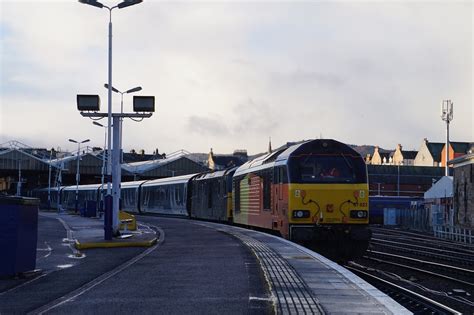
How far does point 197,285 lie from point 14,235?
4286 mm

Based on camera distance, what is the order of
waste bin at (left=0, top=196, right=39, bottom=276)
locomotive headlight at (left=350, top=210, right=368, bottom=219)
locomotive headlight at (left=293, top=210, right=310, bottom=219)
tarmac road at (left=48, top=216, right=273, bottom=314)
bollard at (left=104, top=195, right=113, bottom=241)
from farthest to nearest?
1. bollard at (left=104, top=195, right=113, bottom=241)
2. locomotive headlight at (left=350, top=210, right=368, bottom=219)
3. locomotive headlight at (left=293, top=210, right=310, bottom=219)
4. waste bin at (left=0, top=196, right=39, bottom=276)
5. tarmac road at (left=48, top=216, right=273, bottom=314)

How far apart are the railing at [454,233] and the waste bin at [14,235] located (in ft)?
85.4

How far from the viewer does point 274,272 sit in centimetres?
1344

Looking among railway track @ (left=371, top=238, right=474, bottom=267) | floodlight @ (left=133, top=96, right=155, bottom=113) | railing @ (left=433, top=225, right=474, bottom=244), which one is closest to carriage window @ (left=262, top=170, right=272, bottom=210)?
floodlight @ (left=133, top=96, right=155, bottom=113)

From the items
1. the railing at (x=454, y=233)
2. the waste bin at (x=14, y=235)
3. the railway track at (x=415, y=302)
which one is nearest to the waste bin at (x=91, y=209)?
the railing at (x=454, y=233)

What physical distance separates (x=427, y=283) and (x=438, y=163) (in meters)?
94.4

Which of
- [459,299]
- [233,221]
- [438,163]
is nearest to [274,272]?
[459,299]

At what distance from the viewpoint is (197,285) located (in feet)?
39.3

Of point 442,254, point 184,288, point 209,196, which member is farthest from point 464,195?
point 184,288

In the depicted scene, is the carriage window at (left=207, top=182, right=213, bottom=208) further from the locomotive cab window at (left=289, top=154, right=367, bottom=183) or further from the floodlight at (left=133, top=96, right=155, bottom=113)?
the locomotive cab window at (left=289, top=154, right=367, bottom=183)

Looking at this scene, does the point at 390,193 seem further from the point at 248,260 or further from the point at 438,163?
the point at 248,260

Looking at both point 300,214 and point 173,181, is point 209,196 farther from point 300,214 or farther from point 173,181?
point 300,214

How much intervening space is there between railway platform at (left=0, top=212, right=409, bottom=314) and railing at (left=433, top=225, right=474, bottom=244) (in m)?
18.8

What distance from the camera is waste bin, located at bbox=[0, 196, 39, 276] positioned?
13688mm
